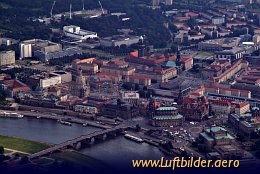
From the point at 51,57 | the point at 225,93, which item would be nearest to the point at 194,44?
the point at 51,57

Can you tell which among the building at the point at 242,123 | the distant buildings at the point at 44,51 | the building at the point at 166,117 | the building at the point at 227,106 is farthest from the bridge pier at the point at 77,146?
the distant buildings at the point at 44,51

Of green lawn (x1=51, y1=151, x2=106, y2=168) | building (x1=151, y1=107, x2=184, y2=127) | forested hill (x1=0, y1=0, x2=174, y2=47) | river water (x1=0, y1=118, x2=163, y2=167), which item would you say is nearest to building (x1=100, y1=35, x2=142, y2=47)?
forested hill (x1=0, y1=0, x2=174, y2=47)

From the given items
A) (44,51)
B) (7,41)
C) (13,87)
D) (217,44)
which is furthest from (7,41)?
Answer: (217,44)

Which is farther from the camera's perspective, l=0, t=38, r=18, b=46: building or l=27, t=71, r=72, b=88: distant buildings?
l=0, t=38, r=18, b=46: building

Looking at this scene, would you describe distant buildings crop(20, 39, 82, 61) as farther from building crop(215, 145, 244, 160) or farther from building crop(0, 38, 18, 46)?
building crop(215, 145, 244, 160)

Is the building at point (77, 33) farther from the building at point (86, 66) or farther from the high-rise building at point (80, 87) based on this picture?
the high-rise building at point (80, 87)

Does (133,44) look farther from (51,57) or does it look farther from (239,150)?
(239,150)
